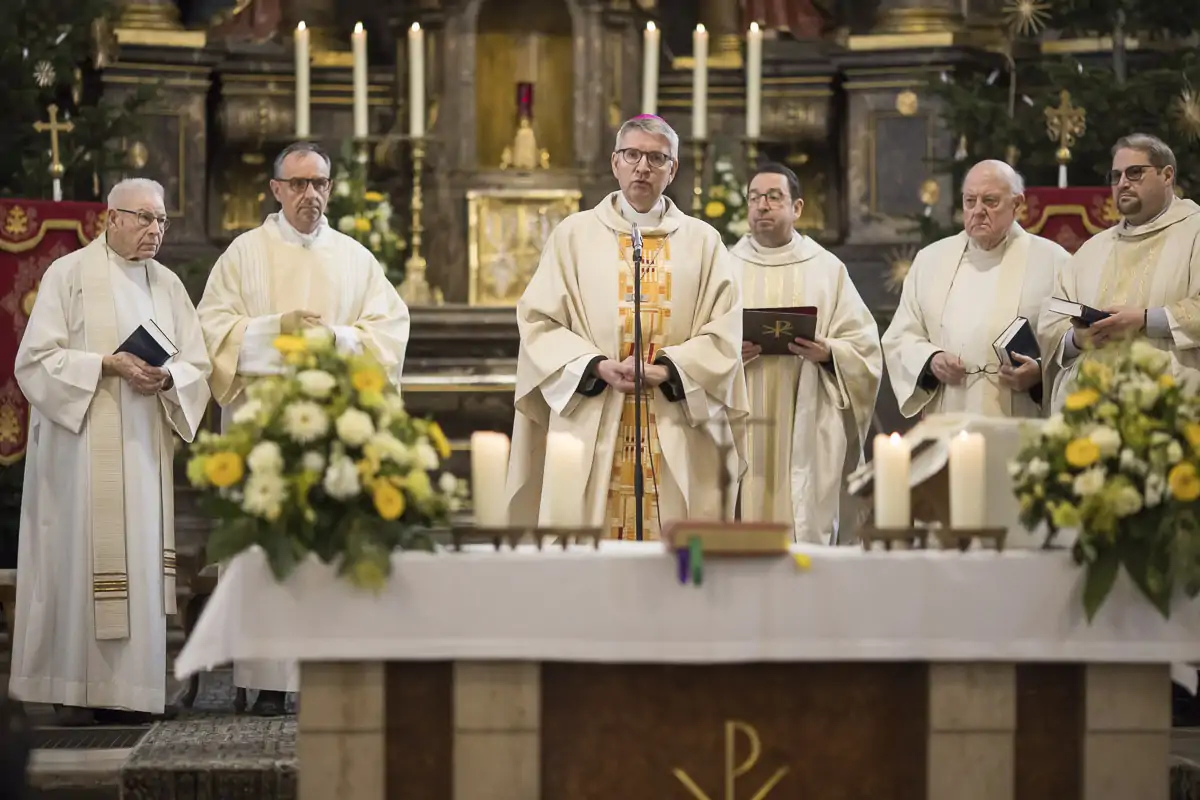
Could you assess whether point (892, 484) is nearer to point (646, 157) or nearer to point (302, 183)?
point (646, 157)

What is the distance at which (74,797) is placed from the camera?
6.32 m

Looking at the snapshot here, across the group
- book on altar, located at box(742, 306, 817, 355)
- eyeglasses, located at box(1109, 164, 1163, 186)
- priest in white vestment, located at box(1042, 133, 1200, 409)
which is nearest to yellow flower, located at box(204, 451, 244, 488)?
book on altar, located at box(742, 306, 817, 355)

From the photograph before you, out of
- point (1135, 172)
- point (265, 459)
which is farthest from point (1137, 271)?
point (265, 459)

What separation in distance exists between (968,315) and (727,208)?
7.09 ft

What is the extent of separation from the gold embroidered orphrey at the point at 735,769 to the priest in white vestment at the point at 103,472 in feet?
9.27

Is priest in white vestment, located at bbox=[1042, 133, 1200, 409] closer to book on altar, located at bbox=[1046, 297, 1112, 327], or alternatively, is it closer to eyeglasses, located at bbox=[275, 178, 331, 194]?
book on altar, located at bbox=[1046, 297, 1112, 327]

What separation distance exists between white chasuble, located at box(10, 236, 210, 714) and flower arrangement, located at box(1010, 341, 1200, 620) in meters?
3.43

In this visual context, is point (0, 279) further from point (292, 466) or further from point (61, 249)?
point (292, 466)

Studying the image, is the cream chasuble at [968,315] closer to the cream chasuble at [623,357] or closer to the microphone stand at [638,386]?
the cream chasuble at [623,357]

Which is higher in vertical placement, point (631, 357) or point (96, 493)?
point (631, 357)

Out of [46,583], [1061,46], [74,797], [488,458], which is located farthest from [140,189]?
[1061,46]

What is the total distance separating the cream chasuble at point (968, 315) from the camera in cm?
780

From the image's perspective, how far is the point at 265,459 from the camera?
495 centimetres

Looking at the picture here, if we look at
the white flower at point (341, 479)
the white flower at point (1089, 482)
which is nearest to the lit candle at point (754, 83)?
the white flower at point (1089, 482)
